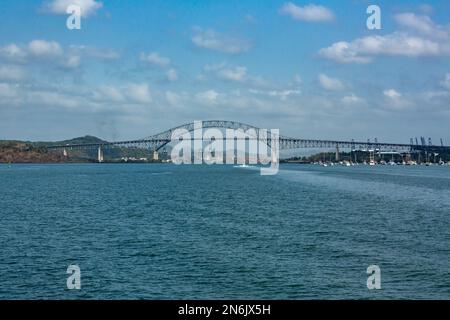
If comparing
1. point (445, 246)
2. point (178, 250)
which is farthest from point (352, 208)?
point (178, 250)

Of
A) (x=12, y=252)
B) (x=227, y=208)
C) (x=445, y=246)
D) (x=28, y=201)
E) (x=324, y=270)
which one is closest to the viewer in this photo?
(x=324, y=270)

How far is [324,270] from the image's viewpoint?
22.9 m

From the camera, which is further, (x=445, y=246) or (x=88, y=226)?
(x=88, y=226)

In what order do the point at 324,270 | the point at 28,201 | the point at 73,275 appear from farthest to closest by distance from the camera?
the point at 28,201
the point at 324,270
the point at 73,275

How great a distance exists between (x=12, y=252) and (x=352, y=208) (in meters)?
29.6

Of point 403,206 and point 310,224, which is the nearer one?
point 310,224

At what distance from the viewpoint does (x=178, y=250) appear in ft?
88.9

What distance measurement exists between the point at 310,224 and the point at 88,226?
13454 millimetres
